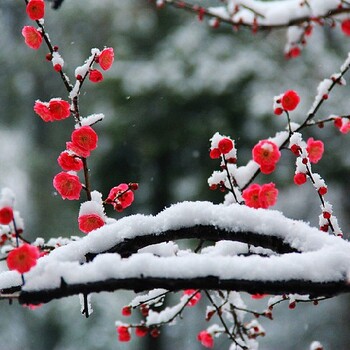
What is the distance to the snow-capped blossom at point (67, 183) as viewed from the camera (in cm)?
158

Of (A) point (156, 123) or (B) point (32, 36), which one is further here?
(A) point (156, 123)

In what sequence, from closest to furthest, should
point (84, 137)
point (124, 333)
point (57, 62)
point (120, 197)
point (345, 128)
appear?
point (84, 137)
point (57, 62)
point (120, 197)
point (345, 128)
point (124, 333)

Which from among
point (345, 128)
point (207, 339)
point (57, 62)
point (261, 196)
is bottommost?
point (207, 339)

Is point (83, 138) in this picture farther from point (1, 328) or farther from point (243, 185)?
point (1, 328)

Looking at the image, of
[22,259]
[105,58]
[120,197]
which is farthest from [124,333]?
[22,259]

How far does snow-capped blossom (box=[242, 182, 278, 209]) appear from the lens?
1635 millimetres

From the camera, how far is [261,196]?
64.6 inches

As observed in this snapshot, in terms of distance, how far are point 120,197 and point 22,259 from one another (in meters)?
0.75

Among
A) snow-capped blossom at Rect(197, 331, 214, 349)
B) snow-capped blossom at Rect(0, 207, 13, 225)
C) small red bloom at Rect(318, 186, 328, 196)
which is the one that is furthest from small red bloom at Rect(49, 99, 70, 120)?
snow-capped blossom at Rect(197, 331, 214, 349)

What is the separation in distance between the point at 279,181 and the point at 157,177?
2082 mm

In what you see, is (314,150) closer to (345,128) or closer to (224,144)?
(345,128)

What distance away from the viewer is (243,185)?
1.80 metres

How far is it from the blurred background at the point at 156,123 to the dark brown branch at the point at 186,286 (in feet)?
19.8

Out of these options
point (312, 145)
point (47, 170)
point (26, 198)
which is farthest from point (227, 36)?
point (312, 145)
